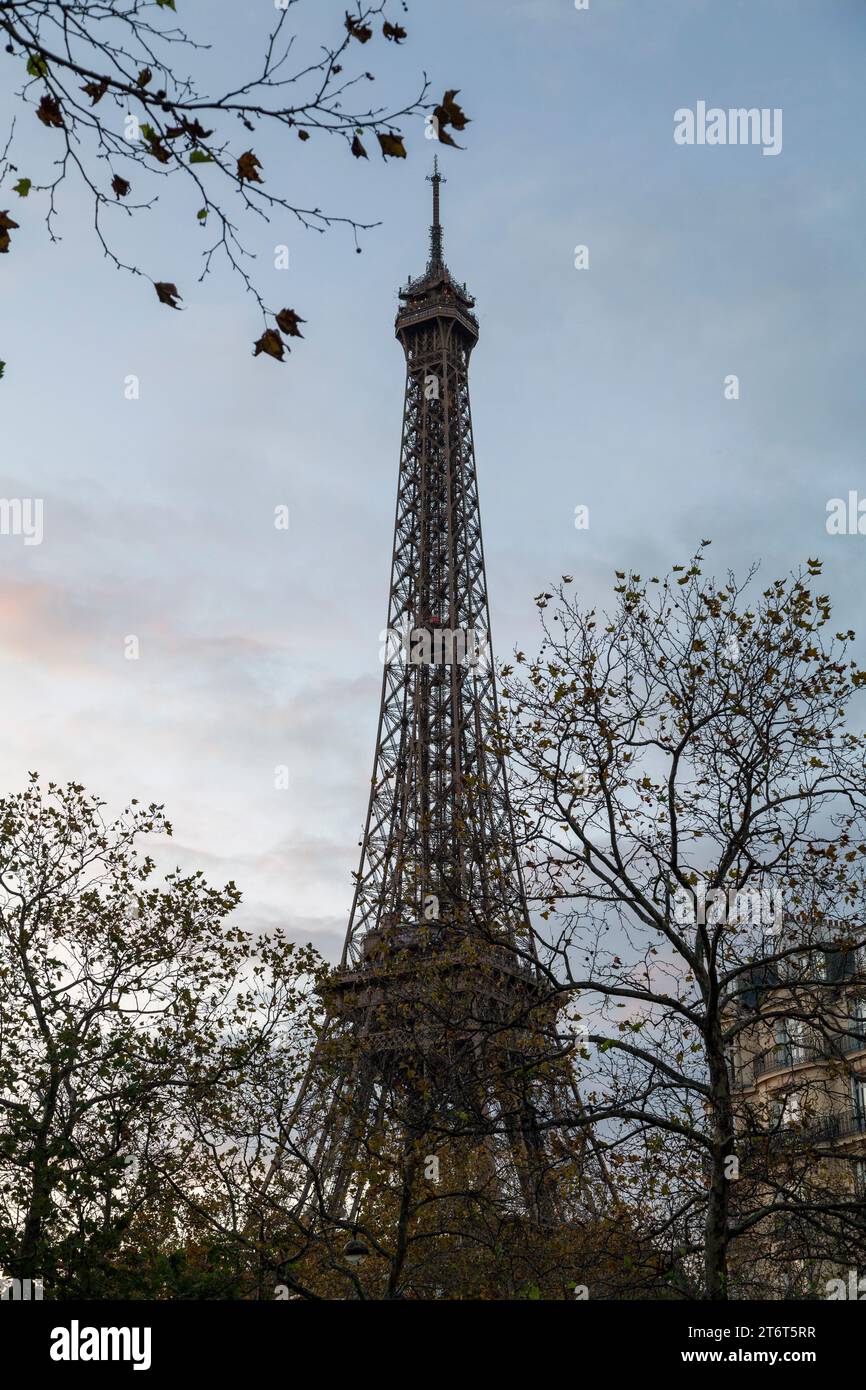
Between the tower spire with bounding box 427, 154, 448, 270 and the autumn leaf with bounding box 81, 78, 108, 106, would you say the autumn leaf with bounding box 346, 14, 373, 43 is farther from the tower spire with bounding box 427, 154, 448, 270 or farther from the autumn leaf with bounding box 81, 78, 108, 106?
the tower spire with bounding box 427, 154, 448, 270

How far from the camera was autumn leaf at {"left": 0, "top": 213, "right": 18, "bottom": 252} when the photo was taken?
26.0 ft

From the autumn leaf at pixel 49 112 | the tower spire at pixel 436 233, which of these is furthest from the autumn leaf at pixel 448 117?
the tower spire at pixel 436 233

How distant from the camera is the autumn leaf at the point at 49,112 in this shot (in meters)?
7.40

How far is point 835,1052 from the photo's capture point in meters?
15.7

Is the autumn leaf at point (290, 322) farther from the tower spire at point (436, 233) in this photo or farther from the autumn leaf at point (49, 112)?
the tower spire at point (436, 233)

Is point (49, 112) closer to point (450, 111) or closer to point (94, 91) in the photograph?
point (94, 91)

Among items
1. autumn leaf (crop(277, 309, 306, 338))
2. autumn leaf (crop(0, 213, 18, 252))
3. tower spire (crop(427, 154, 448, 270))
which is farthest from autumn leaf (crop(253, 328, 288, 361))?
tower spire (crop(427, 154, 448, 270))

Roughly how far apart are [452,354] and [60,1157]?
5044 cm

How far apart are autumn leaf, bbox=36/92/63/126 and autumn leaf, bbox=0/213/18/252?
73 centimetres

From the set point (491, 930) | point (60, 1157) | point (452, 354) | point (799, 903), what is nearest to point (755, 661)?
point (799, 903)

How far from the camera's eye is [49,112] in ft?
24.4

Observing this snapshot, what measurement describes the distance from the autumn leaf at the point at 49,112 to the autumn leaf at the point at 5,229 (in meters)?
0.73

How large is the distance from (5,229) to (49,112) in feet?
2.73
